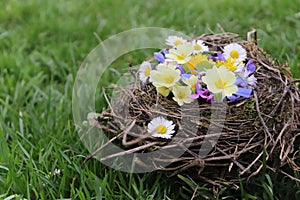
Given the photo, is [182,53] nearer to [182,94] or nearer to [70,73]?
[182,94]

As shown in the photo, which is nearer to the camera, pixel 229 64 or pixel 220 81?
pixel 220 81

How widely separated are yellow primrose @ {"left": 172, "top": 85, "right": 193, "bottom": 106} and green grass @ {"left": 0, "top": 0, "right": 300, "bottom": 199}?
23 centimetres

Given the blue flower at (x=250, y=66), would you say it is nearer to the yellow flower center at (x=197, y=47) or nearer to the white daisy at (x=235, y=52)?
the white daisy at (x=235, y=52)

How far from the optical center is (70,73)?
7.82 feet

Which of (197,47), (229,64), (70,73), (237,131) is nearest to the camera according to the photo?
(237,131)

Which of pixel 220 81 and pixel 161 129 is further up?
pixel 220 81

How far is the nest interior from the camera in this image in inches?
55.3

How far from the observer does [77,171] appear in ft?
5.15

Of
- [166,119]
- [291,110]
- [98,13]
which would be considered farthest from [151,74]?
[98,13]

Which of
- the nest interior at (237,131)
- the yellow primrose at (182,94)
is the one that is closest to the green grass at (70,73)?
the nest interior at (237,131)

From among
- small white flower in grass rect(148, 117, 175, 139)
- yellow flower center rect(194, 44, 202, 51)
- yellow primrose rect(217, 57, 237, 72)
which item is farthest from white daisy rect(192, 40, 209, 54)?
small white flower in grass rect(148, 117, 175, 139)

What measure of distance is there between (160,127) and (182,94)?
0.41ft

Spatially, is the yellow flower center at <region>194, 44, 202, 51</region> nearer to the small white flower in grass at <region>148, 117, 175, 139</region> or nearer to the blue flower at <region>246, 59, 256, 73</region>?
the blue flower at <region>246, 59, 256, 73</region>

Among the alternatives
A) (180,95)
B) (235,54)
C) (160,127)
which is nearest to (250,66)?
(235,54)
